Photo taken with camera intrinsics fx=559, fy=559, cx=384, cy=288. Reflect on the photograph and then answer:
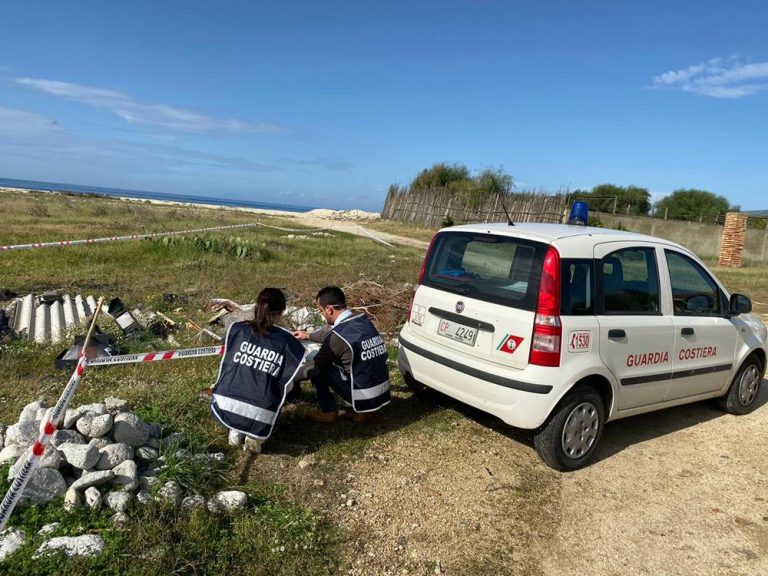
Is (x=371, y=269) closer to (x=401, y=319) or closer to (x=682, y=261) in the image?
(x=401, y=319)

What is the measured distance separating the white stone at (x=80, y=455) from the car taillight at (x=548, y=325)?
2838 millimetres

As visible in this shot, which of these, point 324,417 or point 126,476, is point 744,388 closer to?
point 324,417

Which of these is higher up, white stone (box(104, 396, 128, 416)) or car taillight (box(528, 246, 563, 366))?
car taillight (box(528, 246, 563, 366))

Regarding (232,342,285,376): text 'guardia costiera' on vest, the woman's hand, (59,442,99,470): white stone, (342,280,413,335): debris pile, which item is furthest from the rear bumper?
the woman's hand

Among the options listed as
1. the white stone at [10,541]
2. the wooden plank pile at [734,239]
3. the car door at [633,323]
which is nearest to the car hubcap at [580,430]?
the car door at [633,323]

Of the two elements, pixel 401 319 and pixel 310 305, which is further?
pixel 310 305

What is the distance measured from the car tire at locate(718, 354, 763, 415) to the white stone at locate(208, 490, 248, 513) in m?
4.84

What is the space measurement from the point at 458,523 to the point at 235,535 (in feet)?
4.44

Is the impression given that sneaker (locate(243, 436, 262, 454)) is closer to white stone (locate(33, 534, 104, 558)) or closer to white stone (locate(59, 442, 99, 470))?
white stone (locate(59, 442, 99, 470))

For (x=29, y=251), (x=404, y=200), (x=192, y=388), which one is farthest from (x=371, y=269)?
(x=404, y=200)

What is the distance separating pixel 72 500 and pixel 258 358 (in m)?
1.38

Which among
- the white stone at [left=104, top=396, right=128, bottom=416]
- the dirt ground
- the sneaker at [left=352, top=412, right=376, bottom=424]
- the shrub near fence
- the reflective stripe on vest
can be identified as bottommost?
the dirt ground

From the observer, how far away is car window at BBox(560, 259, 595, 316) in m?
4.02

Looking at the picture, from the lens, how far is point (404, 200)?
3800cm
